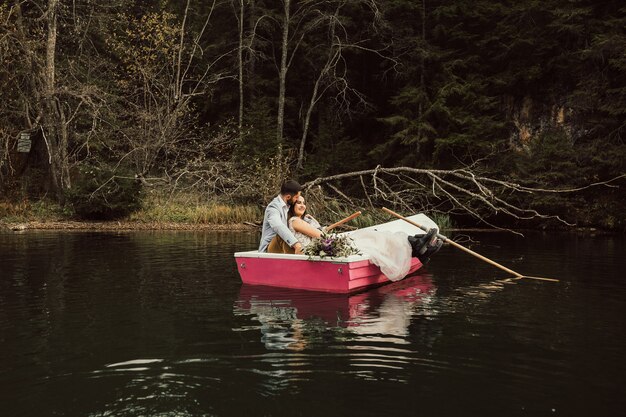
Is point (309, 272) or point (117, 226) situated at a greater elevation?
point (117, 226)

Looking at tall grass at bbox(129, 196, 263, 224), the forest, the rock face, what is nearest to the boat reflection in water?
the forest

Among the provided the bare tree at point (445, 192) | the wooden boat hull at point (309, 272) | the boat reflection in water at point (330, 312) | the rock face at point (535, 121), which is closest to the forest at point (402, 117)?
the rock face at point (535, 121)

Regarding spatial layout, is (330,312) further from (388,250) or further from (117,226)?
(117,226)

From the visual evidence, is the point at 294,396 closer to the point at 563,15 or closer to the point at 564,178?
the point at 564,178

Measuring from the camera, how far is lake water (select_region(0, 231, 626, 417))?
4.04m

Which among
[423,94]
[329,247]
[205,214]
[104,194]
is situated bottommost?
[329,247]

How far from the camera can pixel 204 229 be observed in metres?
18.7

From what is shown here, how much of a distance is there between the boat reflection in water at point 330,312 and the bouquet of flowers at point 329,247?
1.71 ft

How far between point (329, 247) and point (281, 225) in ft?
2.97

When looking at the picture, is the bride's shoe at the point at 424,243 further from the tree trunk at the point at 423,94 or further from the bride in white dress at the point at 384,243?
the tree trunk at the point at 423,94

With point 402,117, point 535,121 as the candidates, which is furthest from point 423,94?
point 535,121

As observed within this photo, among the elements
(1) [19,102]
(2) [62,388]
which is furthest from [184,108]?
(2) [62,388]

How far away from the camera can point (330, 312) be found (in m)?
6.94

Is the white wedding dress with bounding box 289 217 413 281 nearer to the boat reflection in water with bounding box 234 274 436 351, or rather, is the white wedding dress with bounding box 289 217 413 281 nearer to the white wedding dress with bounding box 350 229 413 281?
the white wedding dress with bounding box 350 229 413 281
